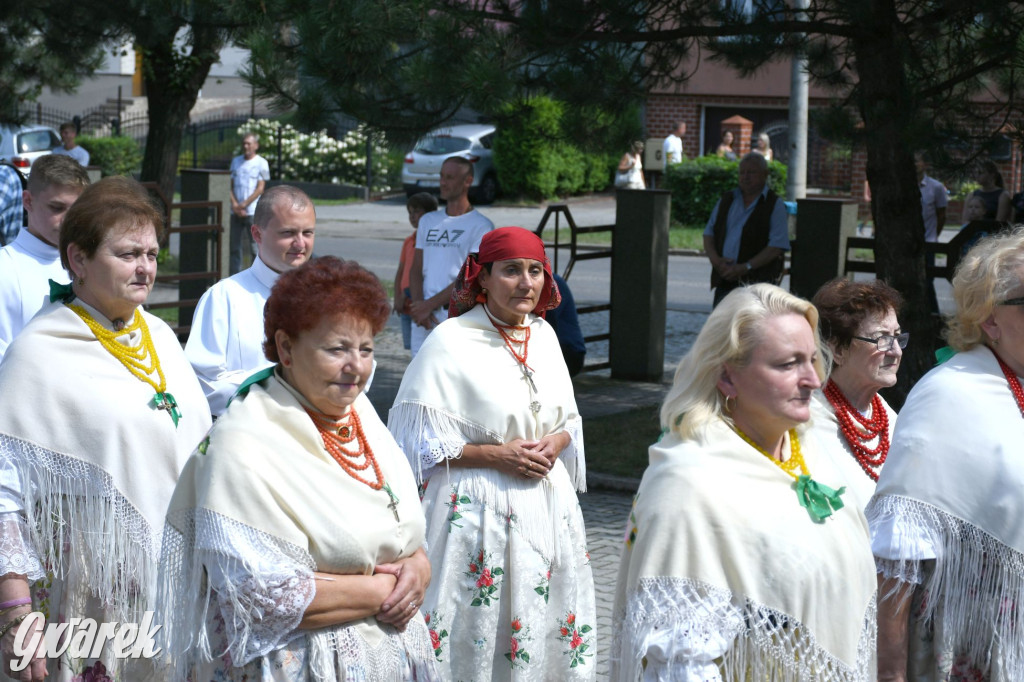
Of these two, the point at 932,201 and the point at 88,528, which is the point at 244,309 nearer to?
the point at 88,528

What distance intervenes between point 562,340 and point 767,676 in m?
3.17

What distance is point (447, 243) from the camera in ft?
28.2

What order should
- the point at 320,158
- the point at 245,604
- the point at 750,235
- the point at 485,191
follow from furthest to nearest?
the point at 320,158 → the point at 485,191 → the point at 750,235 → the point at 245,604

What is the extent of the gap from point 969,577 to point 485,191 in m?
27.9

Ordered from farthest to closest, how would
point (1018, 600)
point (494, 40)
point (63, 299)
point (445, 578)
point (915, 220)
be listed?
point (915, 220) < point (494, 40) < point (445, 578) < point (63, 299) < point (1018, 600)

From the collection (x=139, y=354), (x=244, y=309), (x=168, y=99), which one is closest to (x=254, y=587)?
(x=139, y=354)

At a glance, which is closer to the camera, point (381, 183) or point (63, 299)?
point (63, 299)

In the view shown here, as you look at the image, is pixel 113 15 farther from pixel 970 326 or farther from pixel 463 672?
pixel 970 326

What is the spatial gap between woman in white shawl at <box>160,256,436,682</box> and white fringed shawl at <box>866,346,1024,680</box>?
1.24 meters

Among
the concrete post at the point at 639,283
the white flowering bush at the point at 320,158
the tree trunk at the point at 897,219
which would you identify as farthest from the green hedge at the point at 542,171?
the tree trunk at the point at 897,219

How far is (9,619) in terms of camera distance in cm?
360

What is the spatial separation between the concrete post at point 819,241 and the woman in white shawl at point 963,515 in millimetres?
7364

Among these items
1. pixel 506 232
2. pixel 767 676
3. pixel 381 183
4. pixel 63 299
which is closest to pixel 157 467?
pixel 63 299

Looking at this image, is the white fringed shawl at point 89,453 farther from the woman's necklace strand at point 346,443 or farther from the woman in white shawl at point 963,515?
the woman in white shawl at point 963,515
